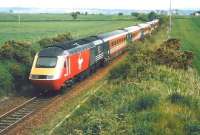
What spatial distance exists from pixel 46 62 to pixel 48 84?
151cm

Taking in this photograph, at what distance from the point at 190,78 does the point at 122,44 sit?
21062mm

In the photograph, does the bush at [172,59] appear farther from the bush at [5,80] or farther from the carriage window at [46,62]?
the bush at [5,80]

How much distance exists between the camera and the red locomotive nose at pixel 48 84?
2739 centimetres

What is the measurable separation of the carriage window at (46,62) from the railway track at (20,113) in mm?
2053

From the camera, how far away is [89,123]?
56.7 feet

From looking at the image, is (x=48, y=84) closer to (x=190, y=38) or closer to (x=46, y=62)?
(x=46, y=62)

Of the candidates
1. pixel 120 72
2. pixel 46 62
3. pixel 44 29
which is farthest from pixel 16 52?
pixel 44 29

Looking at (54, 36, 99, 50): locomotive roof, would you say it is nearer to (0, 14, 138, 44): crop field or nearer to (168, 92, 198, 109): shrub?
(168, 92, 198, 109): shrub

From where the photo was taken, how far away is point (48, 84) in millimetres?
27469

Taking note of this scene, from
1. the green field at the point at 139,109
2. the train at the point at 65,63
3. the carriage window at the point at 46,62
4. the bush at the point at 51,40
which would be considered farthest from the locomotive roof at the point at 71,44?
the bush at the point at 51,40

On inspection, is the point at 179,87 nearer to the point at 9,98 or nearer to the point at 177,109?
the point at 177,109

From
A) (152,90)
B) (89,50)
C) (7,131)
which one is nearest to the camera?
(7,131)

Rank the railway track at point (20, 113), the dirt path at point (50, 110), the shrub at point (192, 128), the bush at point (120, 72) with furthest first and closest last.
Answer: the bush at point (120, 72), the railway track at point (20, 113), the dirt path at point (50, 110), the shrub at point (192, 128)

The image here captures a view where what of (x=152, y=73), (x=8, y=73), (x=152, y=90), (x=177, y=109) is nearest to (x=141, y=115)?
(x=177, y=109)
